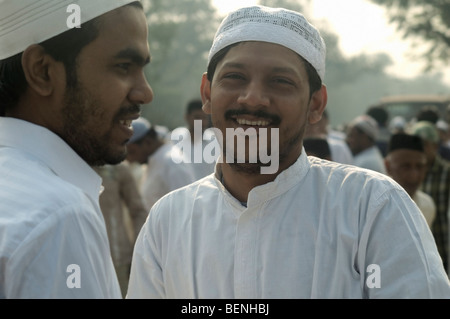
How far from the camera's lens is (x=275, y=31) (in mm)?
2197

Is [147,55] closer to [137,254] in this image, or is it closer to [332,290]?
[137,254]

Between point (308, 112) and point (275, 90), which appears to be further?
point (308, 112)

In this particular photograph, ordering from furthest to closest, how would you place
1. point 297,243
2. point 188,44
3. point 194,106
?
point 188,44 < point 194,106 < point 297,243

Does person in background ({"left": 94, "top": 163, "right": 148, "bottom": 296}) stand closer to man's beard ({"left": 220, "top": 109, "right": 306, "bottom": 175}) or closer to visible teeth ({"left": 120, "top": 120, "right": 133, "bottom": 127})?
man's beard ({"left": 220, "top": 109, "right": 306, "bottom": 175})

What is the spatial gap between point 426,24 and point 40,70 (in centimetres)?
2048

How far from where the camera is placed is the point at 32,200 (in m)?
1.42

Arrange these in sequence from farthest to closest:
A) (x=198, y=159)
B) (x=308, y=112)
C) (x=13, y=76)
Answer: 1. (x=198, y=159)
2. (x=308, y=112)
3. (x=13, y=76)

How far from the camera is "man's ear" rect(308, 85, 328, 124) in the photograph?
2.36 m

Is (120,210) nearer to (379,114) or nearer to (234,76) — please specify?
(234,76)

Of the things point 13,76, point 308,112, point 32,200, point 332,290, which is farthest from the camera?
point 308,112

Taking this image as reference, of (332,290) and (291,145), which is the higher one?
(291,145)

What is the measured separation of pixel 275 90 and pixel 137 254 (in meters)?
0.78

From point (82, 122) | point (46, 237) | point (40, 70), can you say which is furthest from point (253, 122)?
point (46, 237)
